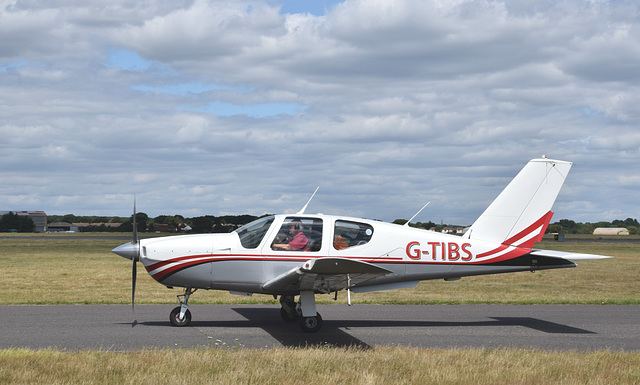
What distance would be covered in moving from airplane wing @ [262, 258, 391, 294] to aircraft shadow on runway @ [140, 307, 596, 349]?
0.78 m

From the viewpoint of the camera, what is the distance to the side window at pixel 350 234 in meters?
11.6

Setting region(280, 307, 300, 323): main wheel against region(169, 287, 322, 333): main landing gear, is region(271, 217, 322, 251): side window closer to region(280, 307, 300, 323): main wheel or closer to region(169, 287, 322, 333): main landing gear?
region(169, 287, 322, 333): main landing gear

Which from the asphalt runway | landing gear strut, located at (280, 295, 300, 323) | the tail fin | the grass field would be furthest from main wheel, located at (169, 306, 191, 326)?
the tail fin

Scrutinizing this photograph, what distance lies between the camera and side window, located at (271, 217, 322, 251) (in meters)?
11.5

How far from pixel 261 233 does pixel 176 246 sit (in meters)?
1.47

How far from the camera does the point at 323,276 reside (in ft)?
33.2

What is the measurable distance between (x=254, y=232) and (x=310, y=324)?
1.85 metres

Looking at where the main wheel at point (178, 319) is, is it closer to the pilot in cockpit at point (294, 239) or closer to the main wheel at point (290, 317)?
the main wheel at point (290, 317)

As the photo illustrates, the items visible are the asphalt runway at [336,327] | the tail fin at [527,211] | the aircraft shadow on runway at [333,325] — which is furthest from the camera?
the tail fin at [527,211]

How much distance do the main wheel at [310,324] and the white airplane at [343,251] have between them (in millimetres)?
17

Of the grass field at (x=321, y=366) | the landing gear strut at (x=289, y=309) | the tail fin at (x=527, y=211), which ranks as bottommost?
the grass field at (x=321, y=366)

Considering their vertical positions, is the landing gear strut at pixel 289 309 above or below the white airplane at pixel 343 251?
below

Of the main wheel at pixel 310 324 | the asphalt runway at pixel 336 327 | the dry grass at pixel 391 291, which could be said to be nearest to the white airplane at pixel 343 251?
the main wheel at pixel 310 324

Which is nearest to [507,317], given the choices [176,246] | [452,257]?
[452,257]
